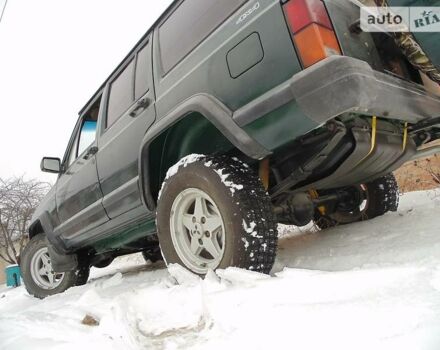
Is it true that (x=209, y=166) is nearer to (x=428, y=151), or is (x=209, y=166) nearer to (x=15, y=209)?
(x=428, y=151)

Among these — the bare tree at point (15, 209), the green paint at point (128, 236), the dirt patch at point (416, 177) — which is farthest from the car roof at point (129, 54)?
the bare tree at point (15, 209)

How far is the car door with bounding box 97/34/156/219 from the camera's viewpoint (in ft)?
8.48

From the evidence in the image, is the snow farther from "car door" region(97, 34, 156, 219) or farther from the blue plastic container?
the blue plastic container

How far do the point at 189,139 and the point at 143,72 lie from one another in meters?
0.73

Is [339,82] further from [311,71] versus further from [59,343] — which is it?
[59,343]

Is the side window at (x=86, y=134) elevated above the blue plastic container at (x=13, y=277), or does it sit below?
above

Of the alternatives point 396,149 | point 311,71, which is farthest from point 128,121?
point 396,149

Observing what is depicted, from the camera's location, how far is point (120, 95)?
3062 mm

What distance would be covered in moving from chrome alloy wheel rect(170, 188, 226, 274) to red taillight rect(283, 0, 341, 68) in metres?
0.88

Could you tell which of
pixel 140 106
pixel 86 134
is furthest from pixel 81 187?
pixel 140 106

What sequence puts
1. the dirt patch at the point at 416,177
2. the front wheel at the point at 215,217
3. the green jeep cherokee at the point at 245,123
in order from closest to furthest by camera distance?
the green jeep cherokee at the point at 245,123, the front wheel at the point at 215,217, the dirt patch at the point at 416,177

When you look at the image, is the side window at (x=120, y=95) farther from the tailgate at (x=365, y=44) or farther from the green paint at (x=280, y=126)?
the tailgate at (x=365, y=44)

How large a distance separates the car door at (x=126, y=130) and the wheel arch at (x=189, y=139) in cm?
15

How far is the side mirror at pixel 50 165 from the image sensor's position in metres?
3.87
